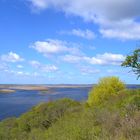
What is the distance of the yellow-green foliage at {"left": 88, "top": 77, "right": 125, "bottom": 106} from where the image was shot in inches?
1758

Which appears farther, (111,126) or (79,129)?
(79,129)

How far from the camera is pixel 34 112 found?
124ft

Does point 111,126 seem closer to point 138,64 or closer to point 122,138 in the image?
point 122,138

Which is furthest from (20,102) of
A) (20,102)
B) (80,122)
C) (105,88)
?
(80,122)

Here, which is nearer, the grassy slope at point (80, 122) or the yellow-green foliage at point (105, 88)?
the grassy slope at point (80, 122)

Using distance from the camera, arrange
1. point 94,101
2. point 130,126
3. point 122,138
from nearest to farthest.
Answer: point 122,138 < point 130,126 < point 94,101

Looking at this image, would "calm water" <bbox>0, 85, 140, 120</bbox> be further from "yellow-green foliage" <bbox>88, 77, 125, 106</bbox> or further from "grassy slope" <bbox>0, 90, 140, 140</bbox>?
"grassy slope" <bbox>0, 90, 140, 140</bbox>

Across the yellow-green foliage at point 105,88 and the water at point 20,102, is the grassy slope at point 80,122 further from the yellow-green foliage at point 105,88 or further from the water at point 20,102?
the water at point 20,102

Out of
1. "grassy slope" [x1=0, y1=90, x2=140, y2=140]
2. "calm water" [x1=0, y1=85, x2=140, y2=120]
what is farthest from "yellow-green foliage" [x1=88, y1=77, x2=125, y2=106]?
"calm water" [x1=0, y1=85, x2=140, y2=120]

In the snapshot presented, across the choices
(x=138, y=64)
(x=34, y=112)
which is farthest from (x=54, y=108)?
(x=138, y=64)

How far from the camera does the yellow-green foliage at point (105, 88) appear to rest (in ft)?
147

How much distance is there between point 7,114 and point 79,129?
67.7 meters

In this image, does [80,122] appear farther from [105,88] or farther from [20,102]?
[20,102]

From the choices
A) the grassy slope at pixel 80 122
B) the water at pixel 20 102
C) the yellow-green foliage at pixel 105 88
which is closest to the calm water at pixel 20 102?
the water at pixel 20 102
